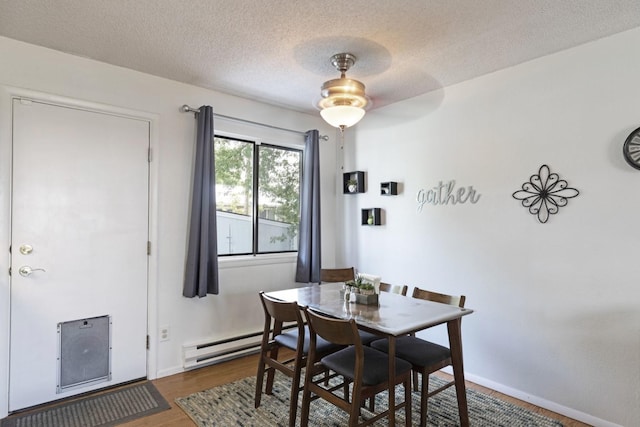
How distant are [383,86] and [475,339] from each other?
7.64 feet

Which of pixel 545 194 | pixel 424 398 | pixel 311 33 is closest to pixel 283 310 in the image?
pixel 424 398

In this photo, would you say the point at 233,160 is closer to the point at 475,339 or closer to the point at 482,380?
the point at 475,339

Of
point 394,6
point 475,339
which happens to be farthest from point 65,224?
point 475,339

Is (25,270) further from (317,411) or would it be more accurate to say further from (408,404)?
(408,404)

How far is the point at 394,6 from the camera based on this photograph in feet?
6.95

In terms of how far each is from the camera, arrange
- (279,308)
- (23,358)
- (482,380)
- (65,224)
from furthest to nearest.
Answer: (482,380)
(65,224)
(23,358)
(279,308)

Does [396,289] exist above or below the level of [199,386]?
above

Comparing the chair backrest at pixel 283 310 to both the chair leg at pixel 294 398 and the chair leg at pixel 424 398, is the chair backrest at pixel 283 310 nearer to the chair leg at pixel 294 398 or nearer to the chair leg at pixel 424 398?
the chair leg at pixel 294 398

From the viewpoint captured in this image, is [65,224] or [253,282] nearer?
[65,224]

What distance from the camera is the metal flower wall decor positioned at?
2684 mm

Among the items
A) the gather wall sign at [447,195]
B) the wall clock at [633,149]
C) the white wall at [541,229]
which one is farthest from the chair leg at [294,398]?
the wall clock at [633,149]

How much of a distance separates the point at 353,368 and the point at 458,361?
689 mm

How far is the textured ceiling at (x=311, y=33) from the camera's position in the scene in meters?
2.14

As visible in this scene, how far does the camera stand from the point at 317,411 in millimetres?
2594
